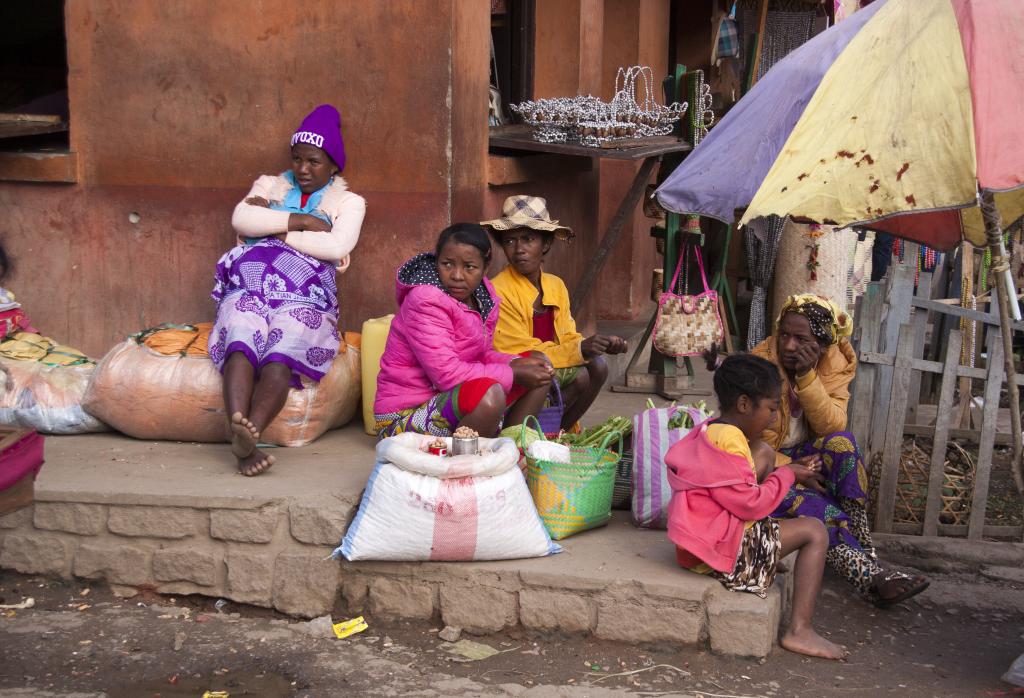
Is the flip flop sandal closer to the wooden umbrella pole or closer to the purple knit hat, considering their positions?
the wooden umbrella pole

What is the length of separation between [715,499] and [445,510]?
911mm

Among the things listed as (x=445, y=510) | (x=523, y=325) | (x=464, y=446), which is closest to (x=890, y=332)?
(x=523, y=325)

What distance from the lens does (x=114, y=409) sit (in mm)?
4820

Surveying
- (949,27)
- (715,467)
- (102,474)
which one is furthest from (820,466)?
(102,474)

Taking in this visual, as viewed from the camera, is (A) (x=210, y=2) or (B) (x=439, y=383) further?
(A) (x=210, y=2)

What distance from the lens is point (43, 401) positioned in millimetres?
4918

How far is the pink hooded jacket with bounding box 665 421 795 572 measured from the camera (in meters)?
3.66

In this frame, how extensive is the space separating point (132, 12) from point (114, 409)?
193cm

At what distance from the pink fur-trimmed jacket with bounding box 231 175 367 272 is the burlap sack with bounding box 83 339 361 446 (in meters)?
0.53

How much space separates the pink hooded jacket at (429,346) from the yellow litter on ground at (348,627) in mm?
884

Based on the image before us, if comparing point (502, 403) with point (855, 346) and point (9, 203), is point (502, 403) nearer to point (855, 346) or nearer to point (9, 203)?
point (855, 346)

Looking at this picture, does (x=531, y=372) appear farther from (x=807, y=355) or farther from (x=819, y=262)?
(x=819, y=262)

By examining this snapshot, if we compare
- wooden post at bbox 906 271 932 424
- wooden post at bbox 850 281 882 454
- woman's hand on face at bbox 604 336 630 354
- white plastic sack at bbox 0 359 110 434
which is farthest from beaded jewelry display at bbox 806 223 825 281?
white plastic sack at bbox 0 359 110 434

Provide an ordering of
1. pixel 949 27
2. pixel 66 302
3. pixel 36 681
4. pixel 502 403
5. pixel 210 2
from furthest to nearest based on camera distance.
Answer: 1. pixel 66 302
2. pixel 210 2
3. pixel 502 403
4. pixel 36 681
5. pixel 949 27
